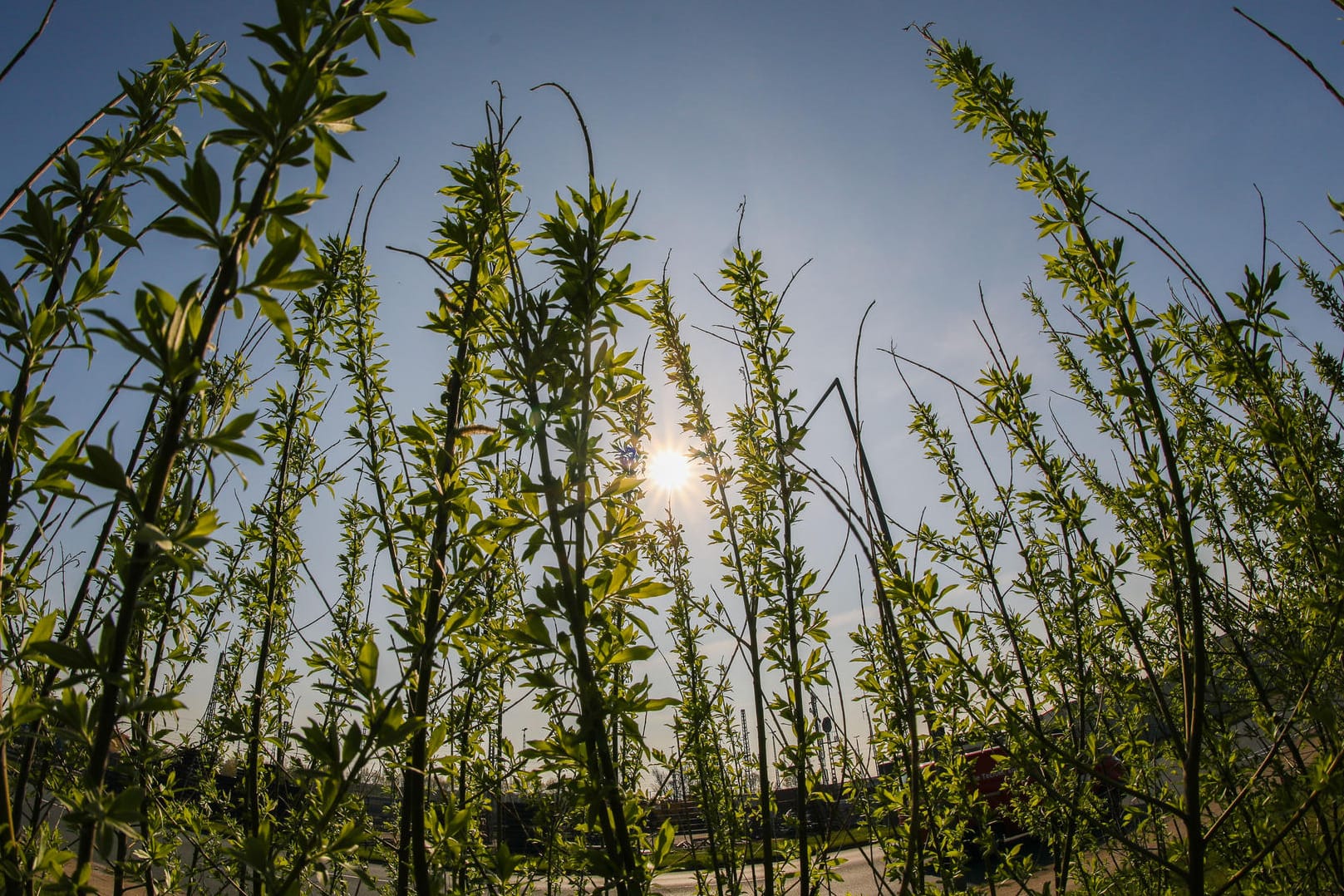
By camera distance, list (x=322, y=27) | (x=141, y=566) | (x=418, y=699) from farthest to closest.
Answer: (x=418, y=699), (x=322, y=27), (x=141, y=566)

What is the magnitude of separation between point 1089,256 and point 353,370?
2857 millimetres

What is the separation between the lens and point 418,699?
1361mm

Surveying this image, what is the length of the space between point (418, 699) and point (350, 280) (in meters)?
2.53

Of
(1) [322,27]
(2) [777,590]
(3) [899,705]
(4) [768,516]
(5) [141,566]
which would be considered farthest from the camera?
(4) [768,516]

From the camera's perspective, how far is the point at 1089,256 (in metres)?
2.03

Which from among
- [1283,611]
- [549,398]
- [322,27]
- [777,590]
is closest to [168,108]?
[322,27]

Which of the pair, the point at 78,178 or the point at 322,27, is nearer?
the point at 322,27

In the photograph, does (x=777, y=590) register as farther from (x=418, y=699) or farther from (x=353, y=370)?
(x=353, y=370)

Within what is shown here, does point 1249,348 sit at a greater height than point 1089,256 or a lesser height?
lesser

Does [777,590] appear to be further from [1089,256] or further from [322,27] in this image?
[322,27]

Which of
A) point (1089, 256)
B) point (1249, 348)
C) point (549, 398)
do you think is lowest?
point (549, 398)

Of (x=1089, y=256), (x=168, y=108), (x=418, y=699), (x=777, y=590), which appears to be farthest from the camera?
(x=777, y=590)

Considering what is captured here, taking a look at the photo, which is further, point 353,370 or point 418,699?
point 353,370

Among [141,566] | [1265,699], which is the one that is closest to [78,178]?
[141,566]
